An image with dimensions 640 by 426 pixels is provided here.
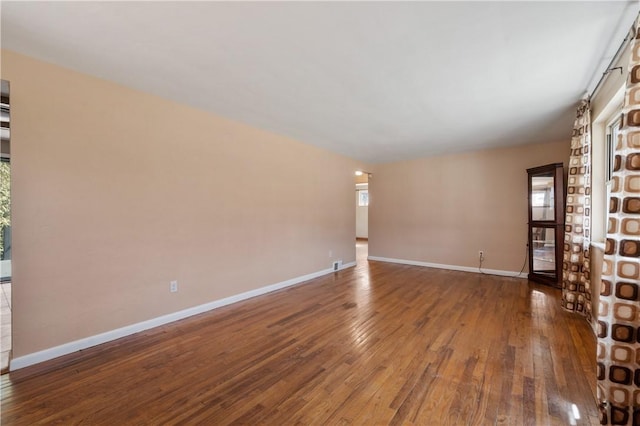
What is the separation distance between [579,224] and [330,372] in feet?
10.9

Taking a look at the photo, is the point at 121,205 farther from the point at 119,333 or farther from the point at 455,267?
the point at 455,267

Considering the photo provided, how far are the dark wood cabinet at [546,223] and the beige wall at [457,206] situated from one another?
184 mm

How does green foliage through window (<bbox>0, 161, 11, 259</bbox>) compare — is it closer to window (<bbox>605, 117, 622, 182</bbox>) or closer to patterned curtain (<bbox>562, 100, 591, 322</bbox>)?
patterned curtain (<bbox>562, 100, 591, 322</bbox>)

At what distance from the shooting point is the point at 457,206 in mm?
5594

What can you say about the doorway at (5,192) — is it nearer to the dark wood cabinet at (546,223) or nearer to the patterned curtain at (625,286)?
the patterned curtain at (625,286)

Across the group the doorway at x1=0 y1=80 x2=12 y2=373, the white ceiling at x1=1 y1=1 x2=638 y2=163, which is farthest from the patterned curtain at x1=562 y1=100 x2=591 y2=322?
the doorway at x1=0 y1=80 x2=12 y2=373

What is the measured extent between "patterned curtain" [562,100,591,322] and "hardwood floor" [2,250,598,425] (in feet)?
0.94

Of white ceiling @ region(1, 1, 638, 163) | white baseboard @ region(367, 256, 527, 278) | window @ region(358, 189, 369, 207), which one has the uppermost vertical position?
white ceiling @ region(1, 1, 638, 163)

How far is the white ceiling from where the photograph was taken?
1.63 m

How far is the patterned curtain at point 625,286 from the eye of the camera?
60.0 inches

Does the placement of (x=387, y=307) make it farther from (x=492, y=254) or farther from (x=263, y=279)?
(x=492, y=254)

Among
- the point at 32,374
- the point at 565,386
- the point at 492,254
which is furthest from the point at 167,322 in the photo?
the point at 492,254

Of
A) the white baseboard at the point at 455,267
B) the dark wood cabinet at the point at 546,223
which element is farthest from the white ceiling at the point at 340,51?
the white baseboard at the point at 455,267

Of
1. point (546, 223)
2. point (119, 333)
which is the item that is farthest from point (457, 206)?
point (119, 333)
